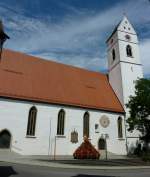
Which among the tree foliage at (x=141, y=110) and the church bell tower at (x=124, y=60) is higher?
the church bell tower at (x=124, y=60)

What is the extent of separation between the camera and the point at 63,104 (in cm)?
2600

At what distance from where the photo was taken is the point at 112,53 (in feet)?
122

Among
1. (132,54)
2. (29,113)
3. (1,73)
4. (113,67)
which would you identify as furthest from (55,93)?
(132,54)

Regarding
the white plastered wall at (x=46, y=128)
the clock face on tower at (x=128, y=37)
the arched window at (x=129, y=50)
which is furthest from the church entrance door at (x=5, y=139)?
the clock face on tower at (x=128, y=37)

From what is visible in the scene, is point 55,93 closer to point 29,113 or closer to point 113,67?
point 29,113

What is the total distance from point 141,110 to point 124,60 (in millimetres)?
10499

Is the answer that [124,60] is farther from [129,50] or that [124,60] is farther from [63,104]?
[63,104]

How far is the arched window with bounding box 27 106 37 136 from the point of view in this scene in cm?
2334

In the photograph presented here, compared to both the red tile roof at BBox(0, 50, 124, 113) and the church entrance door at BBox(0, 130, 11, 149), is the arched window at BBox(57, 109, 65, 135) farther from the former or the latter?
the church entrance door at BBox(0, 130, 11, 149)

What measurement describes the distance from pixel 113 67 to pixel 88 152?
17444mm

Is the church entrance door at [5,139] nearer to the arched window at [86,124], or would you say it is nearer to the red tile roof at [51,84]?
the red tile roof at [51,84]

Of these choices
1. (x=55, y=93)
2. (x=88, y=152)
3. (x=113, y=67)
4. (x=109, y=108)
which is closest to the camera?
(x=88, y=152)

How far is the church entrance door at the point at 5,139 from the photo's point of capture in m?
21.8

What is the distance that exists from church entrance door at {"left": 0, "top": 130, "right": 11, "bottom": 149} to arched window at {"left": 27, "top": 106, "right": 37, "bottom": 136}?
83.7 inches
